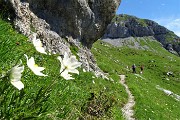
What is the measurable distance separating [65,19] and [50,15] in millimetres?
2195

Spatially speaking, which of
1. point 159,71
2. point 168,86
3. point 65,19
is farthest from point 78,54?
point 159,71

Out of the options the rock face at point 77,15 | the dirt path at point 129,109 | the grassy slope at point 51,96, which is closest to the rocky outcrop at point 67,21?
the rock face at point 77,15

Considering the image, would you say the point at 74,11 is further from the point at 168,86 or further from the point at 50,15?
the point at 168,86

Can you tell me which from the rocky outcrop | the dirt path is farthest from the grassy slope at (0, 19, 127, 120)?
the rocky outcrop

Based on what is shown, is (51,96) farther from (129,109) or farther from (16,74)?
(129,109)

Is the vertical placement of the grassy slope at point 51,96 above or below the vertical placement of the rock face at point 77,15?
below

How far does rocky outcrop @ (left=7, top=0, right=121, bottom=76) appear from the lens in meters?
24.4

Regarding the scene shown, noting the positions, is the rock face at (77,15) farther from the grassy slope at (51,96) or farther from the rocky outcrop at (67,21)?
the grassy slope at (51,96)

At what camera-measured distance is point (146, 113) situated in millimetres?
20359

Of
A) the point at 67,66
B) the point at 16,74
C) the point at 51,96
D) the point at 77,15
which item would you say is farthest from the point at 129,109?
the point at 16,74

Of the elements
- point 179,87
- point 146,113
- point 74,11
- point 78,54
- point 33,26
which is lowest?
point 179,87

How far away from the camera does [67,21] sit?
31688mm

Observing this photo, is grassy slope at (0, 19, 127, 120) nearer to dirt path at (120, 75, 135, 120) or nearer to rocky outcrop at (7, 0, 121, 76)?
dirt path at (120, 75, 135, 120)

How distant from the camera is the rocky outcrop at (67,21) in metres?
24.4
